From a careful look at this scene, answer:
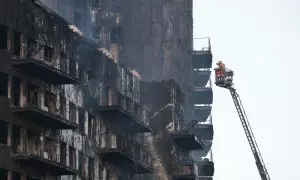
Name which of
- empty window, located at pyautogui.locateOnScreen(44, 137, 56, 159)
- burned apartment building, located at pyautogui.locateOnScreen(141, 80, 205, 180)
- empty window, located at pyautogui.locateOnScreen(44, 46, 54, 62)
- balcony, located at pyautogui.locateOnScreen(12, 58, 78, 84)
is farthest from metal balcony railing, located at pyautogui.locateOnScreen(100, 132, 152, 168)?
balcony, located at pyautogui.locateOnScreen(12, 58, 78, 84)

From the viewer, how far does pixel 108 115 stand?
9000 cm

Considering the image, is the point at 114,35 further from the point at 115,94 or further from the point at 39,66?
the point at 39,66

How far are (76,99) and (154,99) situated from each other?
83.6 feet

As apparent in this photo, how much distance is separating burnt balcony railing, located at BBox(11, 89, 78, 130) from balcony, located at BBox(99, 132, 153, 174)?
9303 mm

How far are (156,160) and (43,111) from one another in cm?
3651

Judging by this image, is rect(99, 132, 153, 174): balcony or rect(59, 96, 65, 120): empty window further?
rect(99, 132, 153, 174): balcony

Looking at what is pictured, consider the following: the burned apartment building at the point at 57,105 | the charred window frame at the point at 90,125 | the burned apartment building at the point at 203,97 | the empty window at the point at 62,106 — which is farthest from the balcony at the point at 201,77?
the empty window at the point at 62,106

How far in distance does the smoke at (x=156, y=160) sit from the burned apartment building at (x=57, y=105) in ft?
19.2

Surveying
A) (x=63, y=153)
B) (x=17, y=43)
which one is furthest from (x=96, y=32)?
(x=17, y=43)

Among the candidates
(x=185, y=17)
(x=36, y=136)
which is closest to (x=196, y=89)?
(x=185, y=17)

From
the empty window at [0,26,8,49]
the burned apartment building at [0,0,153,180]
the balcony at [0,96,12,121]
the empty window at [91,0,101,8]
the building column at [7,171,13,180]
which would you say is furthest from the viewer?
the empty window at [91,0,101,8]

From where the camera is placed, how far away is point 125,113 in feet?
294

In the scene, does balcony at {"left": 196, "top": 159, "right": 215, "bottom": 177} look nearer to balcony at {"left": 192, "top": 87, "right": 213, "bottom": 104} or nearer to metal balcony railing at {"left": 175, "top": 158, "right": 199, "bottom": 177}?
metal balcony railing at {"left": 175, "top": 158, "right": 199, "bottom": 177}

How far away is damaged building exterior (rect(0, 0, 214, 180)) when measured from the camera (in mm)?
70750
